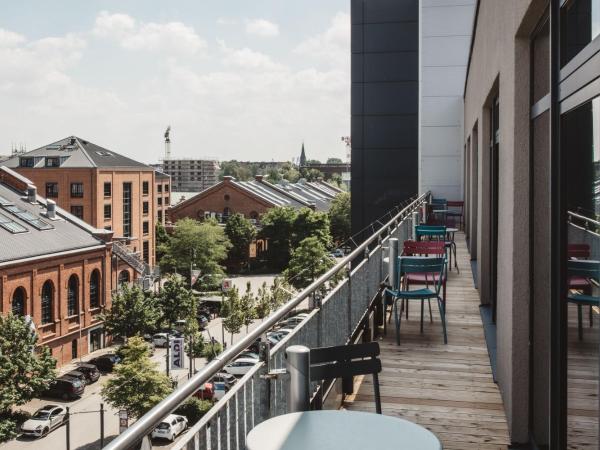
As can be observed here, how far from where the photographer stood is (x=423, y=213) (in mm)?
15906

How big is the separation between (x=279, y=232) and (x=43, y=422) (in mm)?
43360

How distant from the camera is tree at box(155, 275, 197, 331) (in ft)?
153

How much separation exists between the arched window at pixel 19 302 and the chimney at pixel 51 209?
669 centimetres

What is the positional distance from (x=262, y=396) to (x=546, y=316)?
1854 mm

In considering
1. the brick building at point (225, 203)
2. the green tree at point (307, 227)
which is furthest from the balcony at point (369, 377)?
the brick building at point (225, 203)

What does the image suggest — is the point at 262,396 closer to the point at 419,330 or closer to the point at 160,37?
the point at 419,330

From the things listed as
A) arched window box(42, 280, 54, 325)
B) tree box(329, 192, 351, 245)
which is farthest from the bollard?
tree box(329, 192, 351, 245)

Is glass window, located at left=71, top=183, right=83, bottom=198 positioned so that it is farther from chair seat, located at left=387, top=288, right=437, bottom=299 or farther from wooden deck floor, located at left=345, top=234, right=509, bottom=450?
chair seat, located at left=387, top=288, right=437, bottom=299

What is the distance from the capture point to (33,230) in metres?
42.2

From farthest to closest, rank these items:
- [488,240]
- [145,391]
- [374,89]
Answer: [145,391] → [374,89] → [488,240]

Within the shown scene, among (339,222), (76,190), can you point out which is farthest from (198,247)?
(339,222)

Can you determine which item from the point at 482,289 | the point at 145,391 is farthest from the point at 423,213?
the point at 145,391

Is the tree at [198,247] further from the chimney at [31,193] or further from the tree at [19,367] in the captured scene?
the tree at [19,367]

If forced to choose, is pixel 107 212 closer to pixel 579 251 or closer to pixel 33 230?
pixel 33 230
